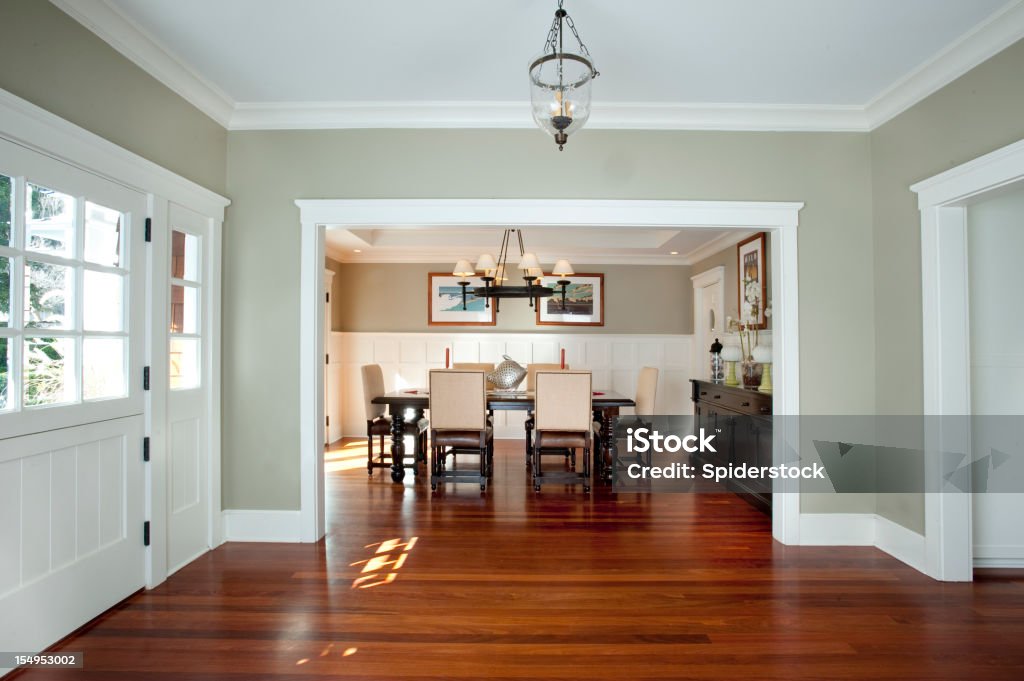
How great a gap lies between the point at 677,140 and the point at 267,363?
9.29ft

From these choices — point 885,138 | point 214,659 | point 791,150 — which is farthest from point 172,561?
point 885,138

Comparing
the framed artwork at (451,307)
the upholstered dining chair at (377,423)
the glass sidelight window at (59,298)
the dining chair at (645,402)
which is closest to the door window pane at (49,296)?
the glass sidelight window at (59,298)

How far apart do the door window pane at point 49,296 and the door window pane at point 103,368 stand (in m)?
0.16

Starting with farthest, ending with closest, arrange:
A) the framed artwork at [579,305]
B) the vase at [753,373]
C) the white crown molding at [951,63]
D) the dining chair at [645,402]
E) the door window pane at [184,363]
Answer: the framed artwork at [579,305] < the dining chair at [645,402] < the vase at [753,373] < the door window pane at [184,363] < the white crown molding at [951,63]

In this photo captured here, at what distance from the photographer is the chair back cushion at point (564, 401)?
4398 mm

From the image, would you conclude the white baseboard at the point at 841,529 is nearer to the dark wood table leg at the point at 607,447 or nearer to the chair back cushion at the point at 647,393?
the dark wood table leg at the point at 607,447

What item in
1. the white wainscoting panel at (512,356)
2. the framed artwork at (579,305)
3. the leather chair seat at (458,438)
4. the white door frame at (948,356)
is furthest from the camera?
the framed artwork at (579,305)

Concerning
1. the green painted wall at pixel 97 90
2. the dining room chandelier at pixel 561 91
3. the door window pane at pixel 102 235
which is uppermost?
the green painted wall at pixel 97 90

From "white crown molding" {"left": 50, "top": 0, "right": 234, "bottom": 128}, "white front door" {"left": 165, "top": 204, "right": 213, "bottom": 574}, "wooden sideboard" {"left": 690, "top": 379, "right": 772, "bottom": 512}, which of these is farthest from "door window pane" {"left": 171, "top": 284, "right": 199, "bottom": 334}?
"wooden sideboard" {"left": 690, "top": 379, "right": 772, "bottom": 512}

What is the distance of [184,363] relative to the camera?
296cm

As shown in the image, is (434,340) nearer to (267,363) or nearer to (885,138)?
(267,363)

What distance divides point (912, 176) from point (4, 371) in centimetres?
423

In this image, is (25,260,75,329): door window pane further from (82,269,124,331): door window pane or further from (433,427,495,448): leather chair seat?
(433,427,495,448): leather chair seat

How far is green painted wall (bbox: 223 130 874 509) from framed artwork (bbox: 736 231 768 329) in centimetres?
151
